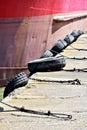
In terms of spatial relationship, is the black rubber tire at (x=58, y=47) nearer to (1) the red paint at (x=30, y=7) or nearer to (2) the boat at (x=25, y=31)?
(2) the boat at (x=25, y=31)

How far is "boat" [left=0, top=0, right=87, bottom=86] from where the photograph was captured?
8.43 m

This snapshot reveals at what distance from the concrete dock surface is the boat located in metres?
2.64

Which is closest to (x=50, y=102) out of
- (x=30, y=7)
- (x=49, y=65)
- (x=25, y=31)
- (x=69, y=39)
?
(x=49, y=65)

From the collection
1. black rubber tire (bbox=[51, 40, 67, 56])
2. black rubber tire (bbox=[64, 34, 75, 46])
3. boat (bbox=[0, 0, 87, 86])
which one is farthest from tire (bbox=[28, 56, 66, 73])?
black rubber tire (bbox=[64, 34, 75, 46])

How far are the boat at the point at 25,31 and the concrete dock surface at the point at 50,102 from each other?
2.64 meters

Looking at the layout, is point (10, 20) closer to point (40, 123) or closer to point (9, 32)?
point (9, 32)

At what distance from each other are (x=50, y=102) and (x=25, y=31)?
5.02 meters

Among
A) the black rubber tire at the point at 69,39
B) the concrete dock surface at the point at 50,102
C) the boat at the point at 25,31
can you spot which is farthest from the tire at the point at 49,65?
the black rubber tire at the point at 69,39

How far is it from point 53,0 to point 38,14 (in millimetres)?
1053

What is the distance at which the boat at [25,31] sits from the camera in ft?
27.7

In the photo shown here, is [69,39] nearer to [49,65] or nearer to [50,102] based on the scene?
[49,65]

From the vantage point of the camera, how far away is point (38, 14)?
9289 mm

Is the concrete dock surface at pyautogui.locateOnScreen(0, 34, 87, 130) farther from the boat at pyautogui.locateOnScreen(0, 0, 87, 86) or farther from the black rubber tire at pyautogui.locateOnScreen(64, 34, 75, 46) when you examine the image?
the black rubber tire at pyautogui.locateOnScreen(64, 34, 75, 46)

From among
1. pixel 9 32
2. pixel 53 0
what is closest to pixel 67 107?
pixel 9 32
